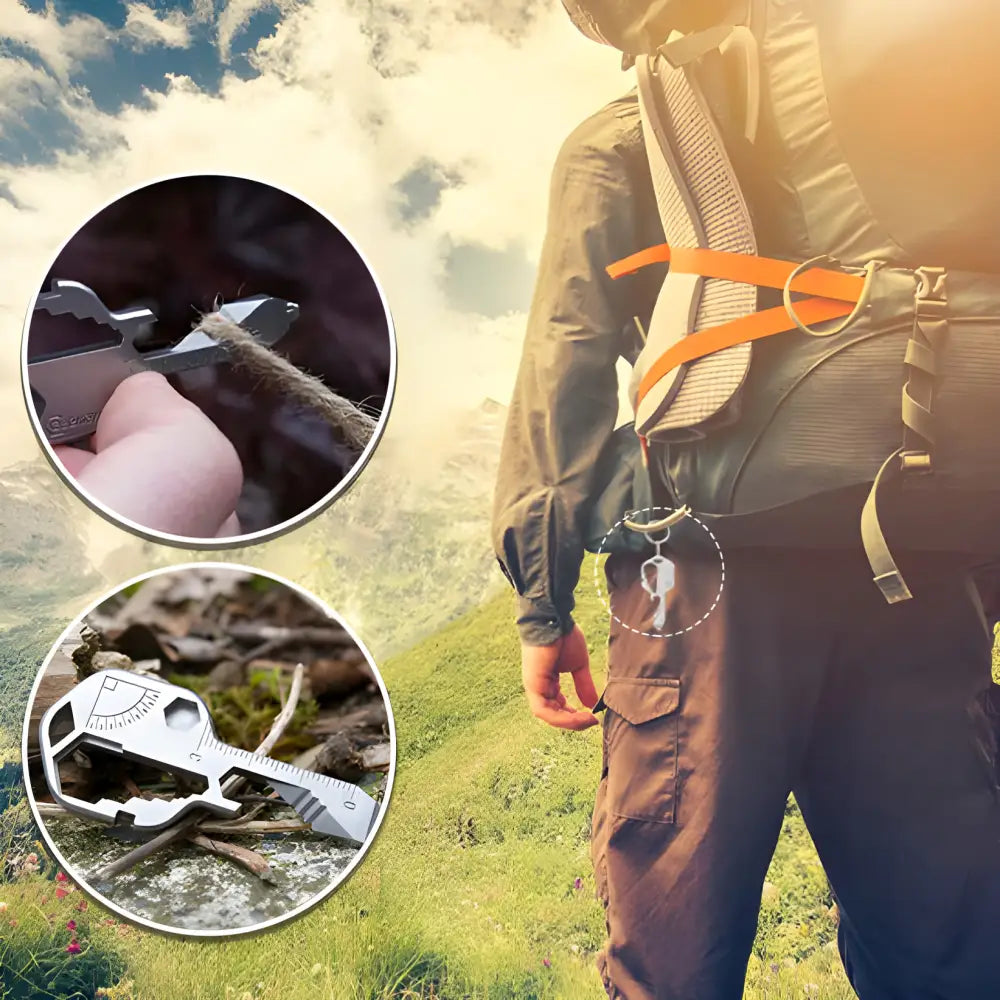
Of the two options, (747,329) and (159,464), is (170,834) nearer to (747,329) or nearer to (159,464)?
(159,464)

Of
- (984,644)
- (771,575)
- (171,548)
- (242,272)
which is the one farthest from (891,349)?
(171,548)

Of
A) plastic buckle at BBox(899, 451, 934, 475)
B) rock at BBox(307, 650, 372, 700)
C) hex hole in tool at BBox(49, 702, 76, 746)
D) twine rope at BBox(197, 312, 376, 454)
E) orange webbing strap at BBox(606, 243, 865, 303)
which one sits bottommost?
hex hole in tool at BBox(49, 702, 76, 746)

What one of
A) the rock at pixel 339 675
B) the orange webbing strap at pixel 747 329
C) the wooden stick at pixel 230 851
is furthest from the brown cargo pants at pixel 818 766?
the wooden stick at pixel 230 851

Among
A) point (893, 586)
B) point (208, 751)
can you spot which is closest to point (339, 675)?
point (208, 751)

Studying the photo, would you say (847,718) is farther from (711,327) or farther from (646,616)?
(711,327)

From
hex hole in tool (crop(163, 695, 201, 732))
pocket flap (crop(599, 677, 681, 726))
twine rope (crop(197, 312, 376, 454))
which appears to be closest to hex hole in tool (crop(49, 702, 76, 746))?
hex hole in tool (crop(163, 695, 201, 732))

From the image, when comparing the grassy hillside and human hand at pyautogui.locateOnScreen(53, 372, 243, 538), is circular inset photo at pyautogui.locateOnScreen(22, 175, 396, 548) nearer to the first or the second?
human hand at pyautogui.locateOnScreen(53, 372, 243, 538)
